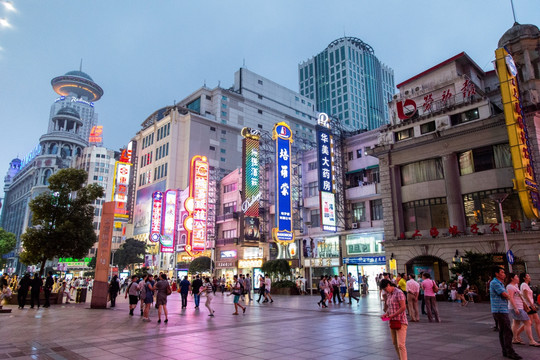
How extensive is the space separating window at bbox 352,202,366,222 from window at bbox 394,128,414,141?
777 cm

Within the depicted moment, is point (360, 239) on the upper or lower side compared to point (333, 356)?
upper

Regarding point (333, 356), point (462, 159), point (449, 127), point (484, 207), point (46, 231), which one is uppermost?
point (449, 127)

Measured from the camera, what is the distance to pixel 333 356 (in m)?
8.10

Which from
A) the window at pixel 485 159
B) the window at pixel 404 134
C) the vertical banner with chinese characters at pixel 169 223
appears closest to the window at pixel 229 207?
the vertical banner with chinese characters at pixel 169 223

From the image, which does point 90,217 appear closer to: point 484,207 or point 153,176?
point 484,207

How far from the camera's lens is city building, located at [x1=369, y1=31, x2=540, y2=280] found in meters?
25.9

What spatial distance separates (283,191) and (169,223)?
85.2ft

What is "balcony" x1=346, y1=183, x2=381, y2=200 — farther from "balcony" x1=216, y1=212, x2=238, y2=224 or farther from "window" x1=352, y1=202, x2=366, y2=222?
"balcony" x1=216, y1=212, x2=238, y2=224

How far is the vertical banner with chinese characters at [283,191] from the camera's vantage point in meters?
37.5

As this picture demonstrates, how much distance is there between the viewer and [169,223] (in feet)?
189

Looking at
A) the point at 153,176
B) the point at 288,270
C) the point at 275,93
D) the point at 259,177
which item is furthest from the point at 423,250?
the point at 275,93

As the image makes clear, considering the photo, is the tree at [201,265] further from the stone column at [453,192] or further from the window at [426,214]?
the stone column at [453,192]

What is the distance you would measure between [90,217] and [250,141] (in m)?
23.1

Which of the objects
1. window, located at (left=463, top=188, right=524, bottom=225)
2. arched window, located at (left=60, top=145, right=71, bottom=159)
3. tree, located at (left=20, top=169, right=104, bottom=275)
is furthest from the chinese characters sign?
arched window, located at (left=60, top=145, right=71, bottom=159)
